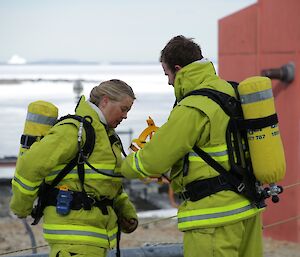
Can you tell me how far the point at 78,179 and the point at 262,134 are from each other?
95cm

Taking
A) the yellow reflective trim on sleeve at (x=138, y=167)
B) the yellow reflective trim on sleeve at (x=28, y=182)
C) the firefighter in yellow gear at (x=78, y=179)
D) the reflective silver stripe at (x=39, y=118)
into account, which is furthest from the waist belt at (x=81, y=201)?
the reflective silver stripe at (x=39, y=118)

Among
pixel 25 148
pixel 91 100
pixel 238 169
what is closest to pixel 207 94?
pixel 238 169

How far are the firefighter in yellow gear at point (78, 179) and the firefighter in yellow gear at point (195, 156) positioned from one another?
0.55ft

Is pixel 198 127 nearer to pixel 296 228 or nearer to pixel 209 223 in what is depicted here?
pixel 209 223

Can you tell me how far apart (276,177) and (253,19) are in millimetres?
5583

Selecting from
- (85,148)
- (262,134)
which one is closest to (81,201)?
(85,148)

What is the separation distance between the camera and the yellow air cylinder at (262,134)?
3.48 metres

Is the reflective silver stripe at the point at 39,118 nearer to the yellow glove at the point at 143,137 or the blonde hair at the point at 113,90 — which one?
the blonde hair at the point at 113,90

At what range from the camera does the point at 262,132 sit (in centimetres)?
351

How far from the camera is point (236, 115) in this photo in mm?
3559

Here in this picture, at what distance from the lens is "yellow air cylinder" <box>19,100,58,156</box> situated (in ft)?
12.3

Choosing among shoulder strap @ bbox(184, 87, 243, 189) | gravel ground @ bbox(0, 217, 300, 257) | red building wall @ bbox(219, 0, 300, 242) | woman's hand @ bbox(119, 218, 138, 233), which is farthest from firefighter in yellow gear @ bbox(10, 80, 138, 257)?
red building wall @ bbox(219, 0, 300, 242)

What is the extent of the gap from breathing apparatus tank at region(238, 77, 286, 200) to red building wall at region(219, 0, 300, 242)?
15.1 ft

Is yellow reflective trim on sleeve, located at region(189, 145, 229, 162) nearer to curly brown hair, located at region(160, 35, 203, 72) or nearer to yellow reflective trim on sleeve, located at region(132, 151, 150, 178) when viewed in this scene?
yellow reflective trim on sleeve, located at region(132, 151, 150, 178)
